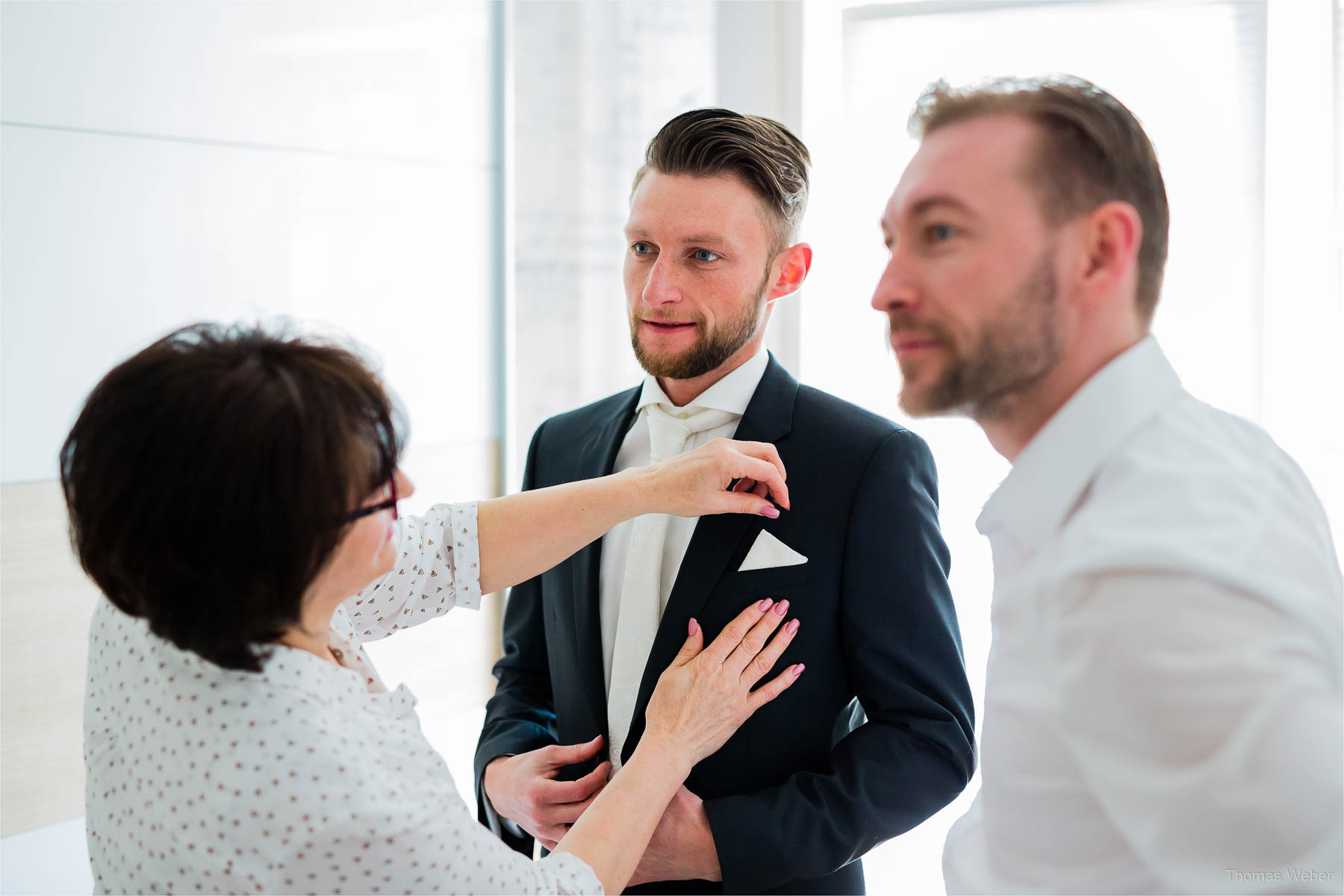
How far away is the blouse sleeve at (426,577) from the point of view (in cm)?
141

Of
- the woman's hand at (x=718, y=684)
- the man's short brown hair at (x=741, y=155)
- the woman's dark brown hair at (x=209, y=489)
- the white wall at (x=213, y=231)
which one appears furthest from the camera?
the white wall at (x=213, y=231)

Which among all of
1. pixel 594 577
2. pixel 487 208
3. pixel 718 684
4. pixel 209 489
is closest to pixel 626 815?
pixel 718 684

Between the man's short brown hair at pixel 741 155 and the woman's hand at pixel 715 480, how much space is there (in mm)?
381

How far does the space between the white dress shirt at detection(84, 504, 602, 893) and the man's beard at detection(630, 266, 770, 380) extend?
2.29 feet

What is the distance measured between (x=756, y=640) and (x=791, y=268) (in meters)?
0.61

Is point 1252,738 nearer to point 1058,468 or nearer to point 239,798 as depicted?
point 1058,468

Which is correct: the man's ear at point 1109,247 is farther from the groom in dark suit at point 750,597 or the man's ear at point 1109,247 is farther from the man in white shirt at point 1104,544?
the groom in dark suit at point 750,597

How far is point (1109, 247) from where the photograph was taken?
3.13 feet

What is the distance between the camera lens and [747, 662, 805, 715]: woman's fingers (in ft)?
4.47

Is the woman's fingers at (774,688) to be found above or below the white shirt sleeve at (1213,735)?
below

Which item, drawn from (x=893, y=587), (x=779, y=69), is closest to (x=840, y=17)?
(x=779, y=69)

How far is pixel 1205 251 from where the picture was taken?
7.61ft

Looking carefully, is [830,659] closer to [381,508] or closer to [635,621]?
[635,621]

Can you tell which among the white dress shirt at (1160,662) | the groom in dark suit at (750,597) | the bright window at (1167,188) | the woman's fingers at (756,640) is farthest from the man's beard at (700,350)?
the bright window at (1167,188)
